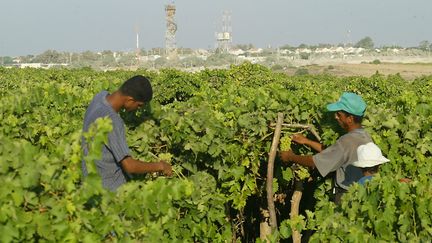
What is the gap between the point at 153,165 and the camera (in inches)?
185

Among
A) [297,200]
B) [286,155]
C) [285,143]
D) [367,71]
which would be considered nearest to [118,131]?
[286,155]

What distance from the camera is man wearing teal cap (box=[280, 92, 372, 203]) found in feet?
16.5

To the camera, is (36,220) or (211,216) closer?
(36,220)

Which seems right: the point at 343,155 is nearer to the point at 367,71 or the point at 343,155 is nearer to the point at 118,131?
the point at 118,131

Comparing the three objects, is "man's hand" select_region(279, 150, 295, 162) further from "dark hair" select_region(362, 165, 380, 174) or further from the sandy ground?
the sandy ground

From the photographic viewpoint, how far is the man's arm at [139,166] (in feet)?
14.6

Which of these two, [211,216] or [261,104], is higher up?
[261,104]

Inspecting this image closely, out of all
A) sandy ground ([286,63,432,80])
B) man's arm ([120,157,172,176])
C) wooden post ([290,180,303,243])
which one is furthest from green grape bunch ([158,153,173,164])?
sandy ground ([286,63,432,80])

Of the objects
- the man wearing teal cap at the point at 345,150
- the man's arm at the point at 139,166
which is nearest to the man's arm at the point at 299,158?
the man wearing teal cap at the point at 345,150

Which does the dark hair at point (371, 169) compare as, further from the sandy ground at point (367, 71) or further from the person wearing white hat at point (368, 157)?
the sandy ground at point (367, 71)

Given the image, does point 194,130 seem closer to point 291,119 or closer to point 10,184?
point 291,119

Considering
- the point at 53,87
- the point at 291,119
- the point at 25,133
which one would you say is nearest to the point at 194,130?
the point at 291,119

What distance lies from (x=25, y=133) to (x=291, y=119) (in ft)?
8.90

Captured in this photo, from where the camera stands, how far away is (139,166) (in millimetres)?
4562
